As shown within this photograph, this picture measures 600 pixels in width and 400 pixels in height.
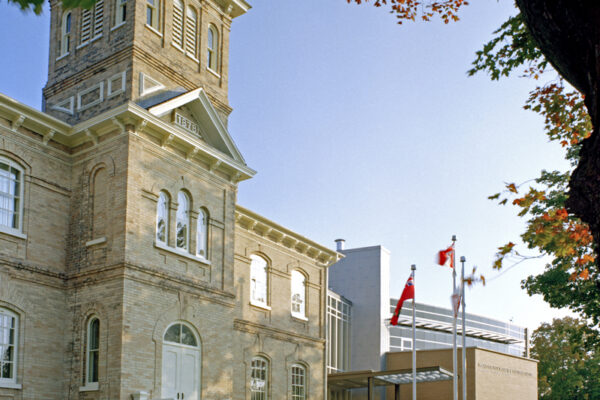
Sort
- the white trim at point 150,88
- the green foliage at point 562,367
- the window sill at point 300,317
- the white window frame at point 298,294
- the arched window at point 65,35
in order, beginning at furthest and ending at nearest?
the green foliage at point 562,367 < the white window frame at point 298,294 < the window sill at point 300,317 < the arched window at point 65,35 < the white trim at point 150,88

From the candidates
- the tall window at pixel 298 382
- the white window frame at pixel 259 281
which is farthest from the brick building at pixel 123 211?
the tall window at pixel 298 382

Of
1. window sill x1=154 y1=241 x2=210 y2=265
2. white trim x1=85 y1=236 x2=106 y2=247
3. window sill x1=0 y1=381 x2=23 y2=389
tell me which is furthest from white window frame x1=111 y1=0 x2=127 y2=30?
window sill x1=0 y1=381 x2=23 y2=389

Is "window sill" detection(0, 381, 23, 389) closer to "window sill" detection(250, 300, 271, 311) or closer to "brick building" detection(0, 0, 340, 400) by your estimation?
"brick building" detection(0, 0, 340, 400)

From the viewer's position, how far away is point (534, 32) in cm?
494

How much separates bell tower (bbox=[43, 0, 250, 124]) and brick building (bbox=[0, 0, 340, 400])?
0.16 ft

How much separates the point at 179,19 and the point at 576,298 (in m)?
15.5

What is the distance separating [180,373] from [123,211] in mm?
4933

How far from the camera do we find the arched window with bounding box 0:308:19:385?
60.4ft

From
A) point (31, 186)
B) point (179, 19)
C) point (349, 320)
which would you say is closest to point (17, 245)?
point (31, 186)

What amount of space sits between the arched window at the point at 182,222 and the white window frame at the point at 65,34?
6104 mm

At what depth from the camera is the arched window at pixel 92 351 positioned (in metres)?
19.2

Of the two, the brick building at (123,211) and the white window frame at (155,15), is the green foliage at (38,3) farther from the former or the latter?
the white window frame at (155,15)

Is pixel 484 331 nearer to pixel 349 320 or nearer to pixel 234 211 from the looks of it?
pixel 349 320

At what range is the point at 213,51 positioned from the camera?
985 inches
